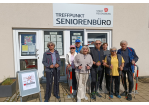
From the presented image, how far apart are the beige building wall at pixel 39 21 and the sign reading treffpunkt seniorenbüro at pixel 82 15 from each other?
25 cm

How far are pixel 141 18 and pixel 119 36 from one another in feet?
4.61

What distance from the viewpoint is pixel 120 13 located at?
4.91 meters

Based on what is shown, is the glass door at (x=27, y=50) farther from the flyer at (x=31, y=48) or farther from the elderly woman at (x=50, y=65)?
the elderly woman at (x=50, y=65)

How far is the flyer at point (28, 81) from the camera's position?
9.67ft

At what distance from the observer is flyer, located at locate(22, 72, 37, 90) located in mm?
2947

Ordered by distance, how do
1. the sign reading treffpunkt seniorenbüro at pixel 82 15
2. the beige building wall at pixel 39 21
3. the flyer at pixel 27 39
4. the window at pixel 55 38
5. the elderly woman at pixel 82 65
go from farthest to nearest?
the window at pixel 55 38 < the flyer at pixel 27 39 < the sign reading treffpunkt seniorenbüro at pixel 82 15 < the beige building wall at pixel 39 21 < the elderly woman at pixel 82 65

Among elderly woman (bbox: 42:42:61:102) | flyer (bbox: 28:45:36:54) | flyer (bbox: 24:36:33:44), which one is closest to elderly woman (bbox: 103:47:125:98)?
elderly woman (bbox: 42:42:61:102)

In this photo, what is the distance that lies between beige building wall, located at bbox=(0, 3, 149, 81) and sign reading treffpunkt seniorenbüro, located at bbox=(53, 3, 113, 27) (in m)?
0.25

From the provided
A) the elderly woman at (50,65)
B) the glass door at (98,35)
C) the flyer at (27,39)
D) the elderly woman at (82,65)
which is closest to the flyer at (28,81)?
the elderly woman at (50,65)

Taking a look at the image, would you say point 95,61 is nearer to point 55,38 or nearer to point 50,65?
point 50,65

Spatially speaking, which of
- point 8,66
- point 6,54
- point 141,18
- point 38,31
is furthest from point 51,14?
point 141,18

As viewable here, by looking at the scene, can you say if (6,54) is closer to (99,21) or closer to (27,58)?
(27,58)

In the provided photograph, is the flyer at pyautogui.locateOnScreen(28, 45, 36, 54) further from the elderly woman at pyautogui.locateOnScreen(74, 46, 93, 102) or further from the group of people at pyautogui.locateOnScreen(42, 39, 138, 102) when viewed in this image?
the elderly woman at pyautogui.locateOnScreen(74, 46, 93, 102)

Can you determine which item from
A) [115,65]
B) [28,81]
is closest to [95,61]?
[115,65]
